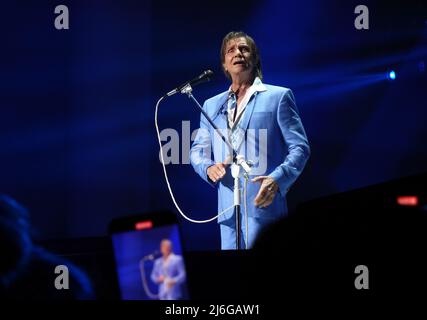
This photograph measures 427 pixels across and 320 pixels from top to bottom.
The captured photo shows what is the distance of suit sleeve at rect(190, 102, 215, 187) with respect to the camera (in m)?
3.66

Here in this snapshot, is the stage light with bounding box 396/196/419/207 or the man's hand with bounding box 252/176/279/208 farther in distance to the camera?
the man's hand with bounding box 252/176/279/208

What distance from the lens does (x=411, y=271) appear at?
643mm

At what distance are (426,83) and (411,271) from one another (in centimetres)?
376

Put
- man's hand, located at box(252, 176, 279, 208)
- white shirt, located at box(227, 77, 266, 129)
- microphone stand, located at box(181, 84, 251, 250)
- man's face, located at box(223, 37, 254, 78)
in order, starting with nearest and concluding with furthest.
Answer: microphone stand, located at box(181, 84, 251, 250)
man's hand, located at box(252, 176, 279, 208)
white shirt, located at box(227, 77, 266, 129)
man's face, located at box(223, 37, 254, 78)

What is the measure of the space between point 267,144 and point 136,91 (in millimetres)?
931

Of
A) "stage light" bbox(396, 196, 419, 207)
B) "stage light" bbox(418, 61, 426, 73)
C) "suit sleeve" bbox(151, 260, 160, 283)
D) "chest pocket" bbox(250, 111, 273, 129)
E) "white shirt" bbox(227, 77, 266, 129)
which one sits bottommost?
"suit sleeve" bbox(151, 260, 160, 283)

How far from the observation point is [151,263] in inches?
48.8

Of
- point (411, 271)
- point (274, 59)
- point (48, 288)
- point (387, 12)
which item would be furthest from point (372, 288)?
point (387, 12)

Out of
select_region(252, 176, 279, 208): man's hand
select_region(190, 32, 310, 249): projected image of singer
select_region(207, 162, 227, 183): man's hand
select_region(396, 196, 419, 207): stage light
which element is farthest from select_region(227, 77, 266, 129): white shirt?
select_region(396, 196, 419, 207): stage light

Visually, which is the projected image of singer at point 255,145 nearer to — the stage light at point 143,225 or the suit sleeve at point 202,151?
the suit sleeve at point 202,151

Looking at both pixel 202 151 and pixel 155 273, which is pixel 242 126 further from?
pixel 155 273

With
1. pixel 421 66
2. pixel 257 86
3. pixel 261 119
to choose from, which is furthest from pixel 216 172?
pixel 421 66

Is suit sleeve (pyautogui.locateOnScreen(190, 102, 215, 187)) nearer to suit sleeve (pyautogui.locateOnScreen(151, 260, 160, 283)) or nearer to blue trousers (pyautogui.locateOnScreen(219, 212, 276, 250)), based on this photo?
blue trousers (pyautogui.locateOnScreen(219, 212, 276, 250))

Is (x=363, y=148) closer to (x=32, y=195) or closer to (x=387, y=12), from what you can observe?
(x=387, y=12)
